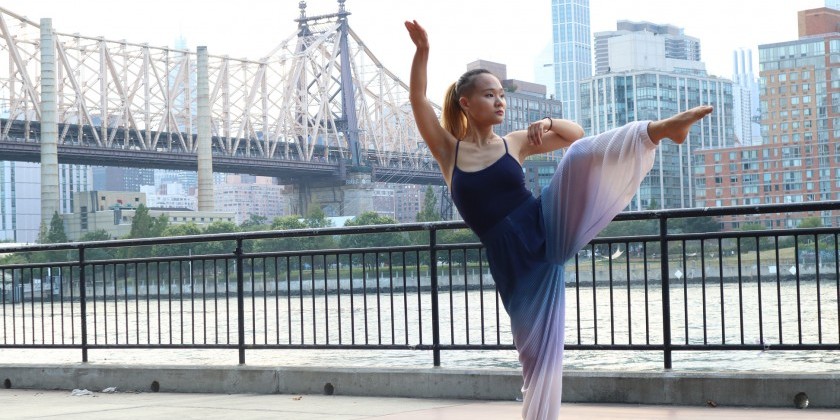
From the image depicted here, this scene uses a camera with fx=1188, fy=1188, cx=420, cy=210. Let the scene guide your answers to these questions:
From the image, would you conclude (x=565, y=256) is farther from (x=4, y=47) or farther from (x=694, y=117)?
(x=4, y=47)

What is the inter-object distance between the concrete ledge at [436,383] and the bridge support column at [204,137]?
66.7 m

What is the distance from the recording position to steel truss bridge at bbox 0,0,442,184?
73.9 m

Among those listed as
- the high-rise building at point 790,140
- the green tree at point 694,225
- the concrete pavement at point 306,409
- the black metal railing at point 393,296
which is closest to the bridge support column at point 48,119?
the black metal railing at point 393,296

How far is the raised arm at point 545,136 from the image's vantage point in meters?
3.78

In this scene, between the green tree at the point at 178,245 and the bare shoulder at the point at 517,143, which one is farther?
the green tree at the point at 178,245

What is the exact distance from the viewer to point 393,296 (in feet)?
40.6

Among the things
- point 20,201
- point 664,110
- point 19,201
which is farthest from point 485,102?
point 20,201

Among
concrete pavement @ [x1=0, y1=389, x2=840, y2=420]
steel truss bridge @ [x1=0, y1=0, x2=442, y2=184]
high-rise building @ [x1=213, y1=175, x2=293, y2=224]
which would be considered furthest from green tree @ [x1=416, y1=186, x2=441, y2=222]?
high-rise building @ [x1=213, y1=175, x2=293, y2=224]

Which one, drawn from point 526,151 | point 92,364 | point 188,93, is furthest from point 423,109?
point 188,93

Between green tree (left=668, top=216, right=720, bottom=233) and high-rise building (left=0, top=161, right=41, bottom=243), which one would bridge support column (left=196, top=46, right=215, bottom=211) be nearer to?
green tree (left=668, top=216, right=720, bottom=233)

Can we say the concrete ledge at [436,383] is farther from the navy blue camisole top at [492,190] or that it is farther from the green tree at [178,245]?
the green tree at [178,245]

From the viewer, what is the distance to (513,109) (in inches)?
4643

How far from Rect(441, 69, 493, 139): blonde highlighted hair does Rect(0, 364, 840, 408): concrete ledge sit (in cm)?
248

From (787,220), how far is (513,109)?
1214 inches
